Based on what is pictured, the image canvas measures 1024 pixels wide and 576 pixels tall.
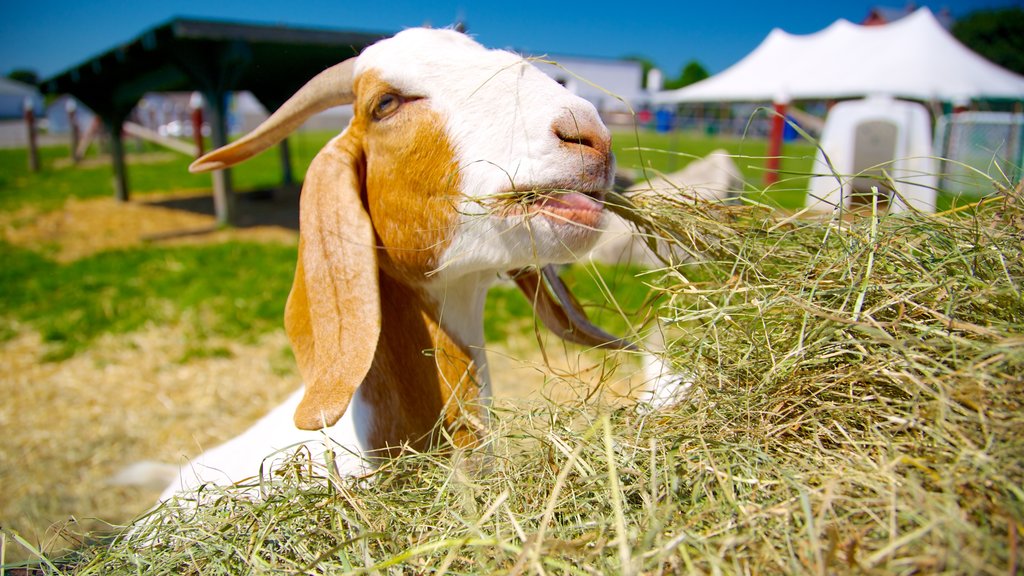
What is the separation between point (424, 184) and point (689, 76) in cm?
11301

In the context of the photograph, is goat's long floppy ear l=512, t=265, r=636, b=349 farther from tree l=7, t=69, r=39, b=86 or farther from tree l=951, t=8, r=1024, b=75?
tree l=7, t=69, r=39, b=86

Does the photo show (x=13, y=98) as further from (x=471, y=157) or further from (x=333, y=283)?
(x=471, y=157)

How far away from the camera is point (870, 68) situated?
14.5 metres

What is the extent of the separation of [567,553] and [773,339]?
0.74 meters

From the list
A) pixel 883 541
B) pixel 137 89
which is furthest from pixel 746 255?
pixel 137 89

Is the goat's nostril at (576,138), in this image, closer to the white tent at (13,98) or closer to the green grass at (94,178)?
the green grass at (94,178)

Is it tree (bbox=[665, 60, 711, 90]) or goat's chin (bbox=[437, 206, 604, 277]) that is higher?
tree (bbox=[665, 60, 711, 90])

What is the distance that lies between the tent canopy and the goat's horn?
14.9 m

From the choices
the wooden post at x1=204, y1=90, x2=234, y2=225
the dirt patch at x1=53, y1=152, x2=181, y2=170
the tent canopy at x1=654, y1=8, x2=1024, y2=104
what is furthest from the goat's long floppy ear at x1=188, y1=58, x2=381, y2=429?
the dirt patch at x1=53, y1=152, x2=181, y2=170

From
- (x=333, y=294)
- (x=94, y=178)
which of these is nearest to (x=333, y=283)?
(x=333, y=294)

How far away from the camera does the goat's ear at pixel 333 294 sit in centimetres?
167

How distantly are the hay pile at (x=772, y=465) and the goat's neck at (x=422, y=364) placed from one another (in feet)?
0.82

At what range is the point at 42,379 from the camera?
5.16 m

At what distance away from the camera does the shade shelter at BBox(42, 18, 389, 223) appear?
9406mm
